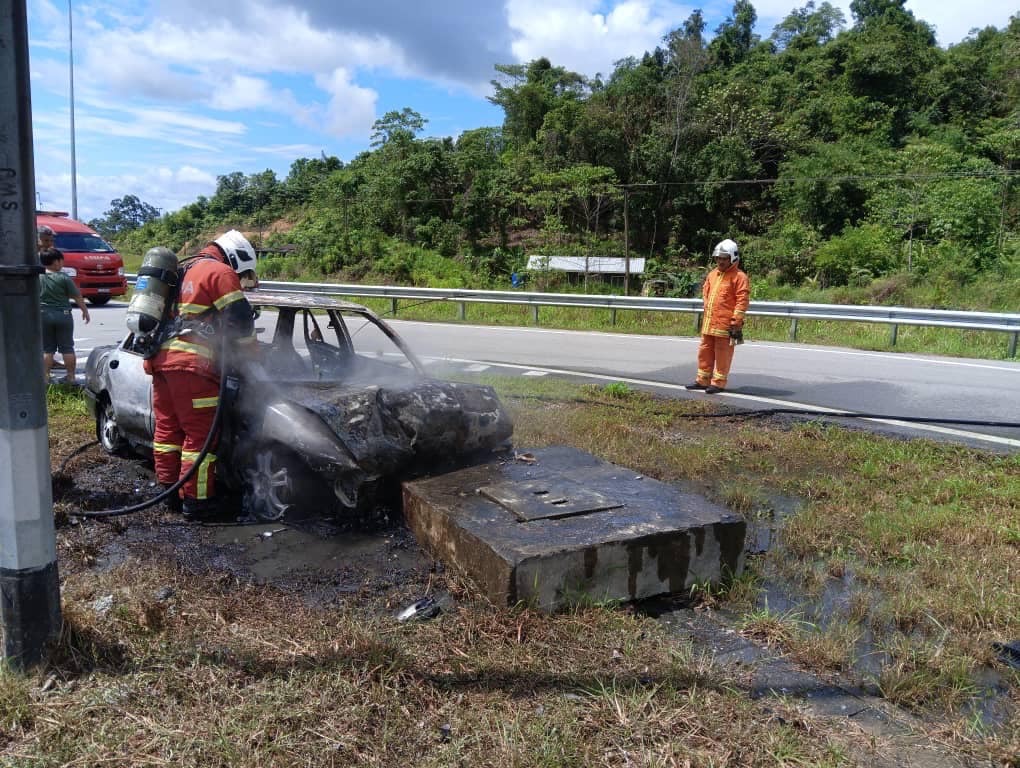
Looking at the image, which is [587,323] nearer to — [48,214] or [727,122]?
[48,214]

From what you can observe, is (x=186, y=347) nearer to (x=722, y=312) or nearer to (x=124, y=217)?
(x=722, y=312)

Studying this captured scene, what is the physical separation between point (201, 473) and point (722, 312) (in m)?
5.86

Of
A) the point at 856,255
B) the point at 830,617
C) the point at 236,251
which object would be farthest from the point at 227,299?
the point at 856,255

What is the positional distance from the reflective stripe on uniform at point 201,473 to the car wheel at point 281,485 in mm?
237

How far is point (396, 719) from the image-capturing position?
2609 mm

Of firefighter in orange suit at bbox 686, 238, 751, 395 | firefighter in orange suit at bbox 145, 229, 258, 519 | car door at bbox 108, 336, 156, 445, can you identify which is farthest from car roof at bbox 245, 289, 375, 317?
firefighter in orange suit at bbox 686, 238, 751, 395

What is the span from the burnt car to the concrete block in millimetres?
249

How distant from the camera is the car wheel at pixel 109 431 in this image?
19.4 feet

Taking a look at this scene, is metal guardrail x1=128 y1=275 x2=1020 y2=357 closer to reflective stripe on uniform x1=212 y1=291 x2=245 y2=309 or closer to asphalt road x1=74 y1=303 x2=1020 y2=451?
asphalt road x1=74 y1=303 x2=1020 y2=451

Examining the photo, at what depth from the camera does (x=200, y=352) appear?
4531 millimetres

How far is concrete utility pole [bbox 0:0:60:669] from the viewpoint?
99.2 inches

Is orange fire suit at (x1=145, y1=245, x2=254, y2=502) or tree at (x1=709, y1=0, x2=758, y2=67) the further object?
tree at (x1=709, y1=0, x2=758, y2=67)

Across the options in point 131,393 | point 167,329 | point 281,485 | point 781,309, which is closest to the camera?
point 281,485

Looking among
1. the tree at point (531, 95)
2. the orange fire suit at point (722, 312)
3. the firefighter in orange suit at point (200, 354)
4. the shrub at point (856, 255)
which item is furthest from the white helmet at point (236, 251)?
the tree at point (531, 95)
